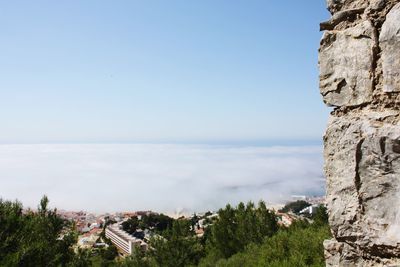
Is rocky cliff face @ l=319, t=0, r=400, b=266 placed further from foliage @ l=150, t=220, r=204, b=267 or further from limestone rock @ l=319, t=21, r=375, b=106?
foliage @ l=150, t=220, r=204, b=267

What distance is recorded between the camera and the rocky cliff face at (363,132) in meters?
1.34

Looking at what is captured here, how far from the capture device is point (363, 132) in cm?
142

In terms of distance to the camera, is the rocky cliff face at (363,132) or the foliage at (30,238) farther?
the foliage at (30,238)

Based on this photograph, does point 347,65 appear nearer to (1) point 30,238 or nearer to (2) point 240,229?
(1) point 30,238

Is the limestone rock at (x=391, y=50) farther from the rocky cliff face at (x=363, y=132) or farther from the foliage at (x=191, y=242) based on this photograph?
the foliage at (x=191, y=242)

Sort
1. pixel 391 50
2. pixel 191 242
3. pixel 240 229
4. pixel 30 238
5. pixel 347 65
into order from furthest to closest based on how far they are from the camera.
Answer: pixel 191 242 < pixel 240 229 < pixel 30 238 < pixel 347 65 < pixel 391 50

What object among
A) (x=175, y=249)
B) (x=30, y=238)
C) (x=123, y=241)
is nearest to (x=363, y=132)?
(x=30, y=238)

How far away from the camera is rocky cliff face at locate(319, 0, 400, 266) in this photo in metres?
1.34

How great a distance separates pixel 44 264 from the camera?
12.1 m

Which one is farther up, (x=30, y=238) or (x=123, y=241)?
(x=30, y=238)

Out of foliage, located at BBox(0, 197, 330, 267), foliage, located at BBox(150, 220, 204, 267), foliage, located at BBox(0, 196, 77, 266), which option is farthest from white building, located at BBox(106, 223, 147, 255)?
foliage, located at BBox(0, 196, 77, 266)

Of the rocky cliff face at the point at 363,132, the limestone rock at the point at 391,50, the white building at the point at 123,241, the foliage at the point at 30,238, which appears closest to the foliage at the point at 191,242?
the foliage at the point at 30,238

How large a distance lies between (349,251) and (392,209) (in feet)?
0.89

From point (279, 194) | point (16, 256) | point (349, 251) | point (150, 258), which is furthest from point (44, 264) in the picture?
point (279, 194)
